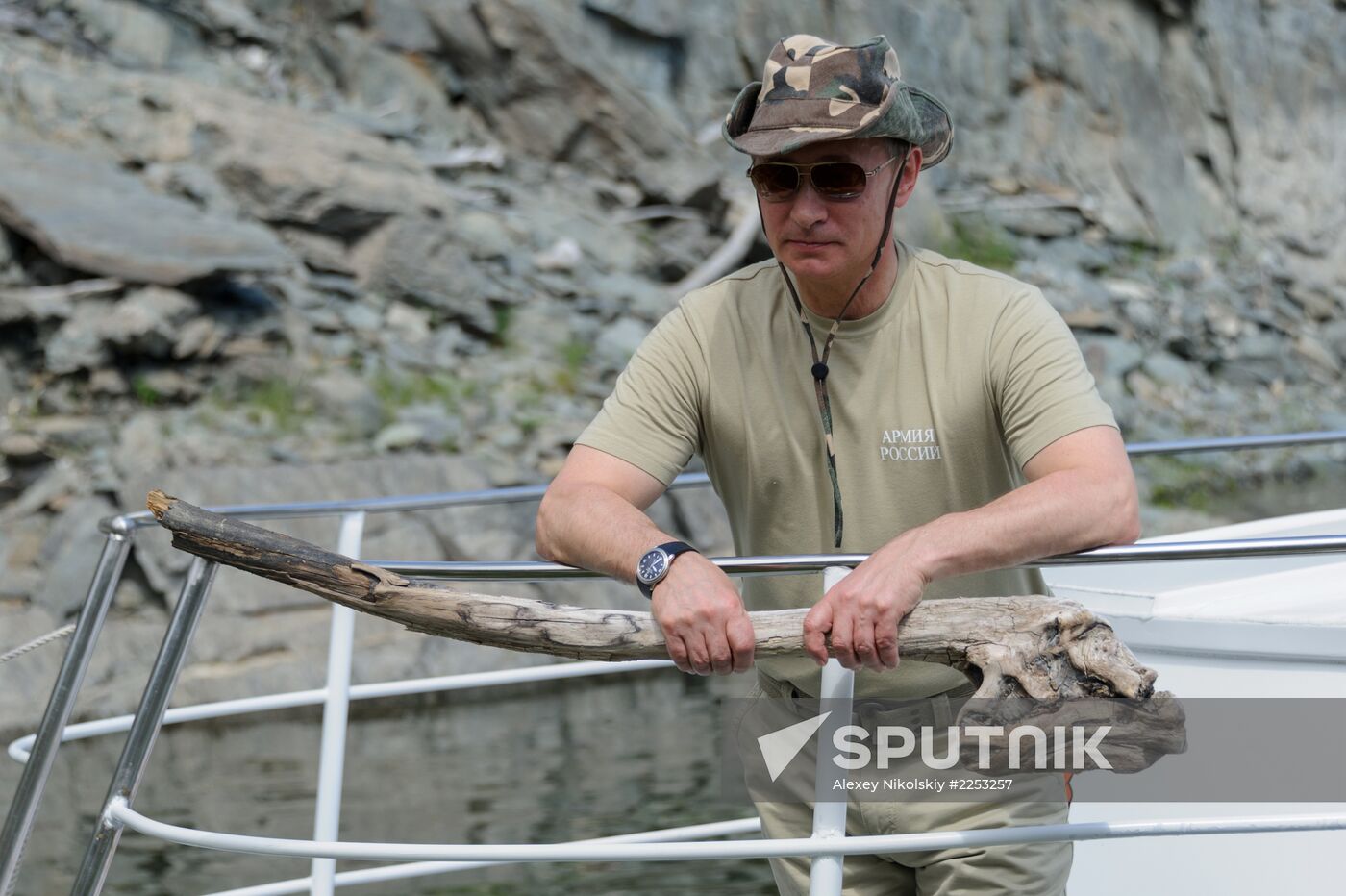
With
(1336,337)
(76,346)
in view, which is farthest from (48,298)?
(1336,337)

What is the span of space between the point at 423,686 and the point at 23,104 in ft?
37.6

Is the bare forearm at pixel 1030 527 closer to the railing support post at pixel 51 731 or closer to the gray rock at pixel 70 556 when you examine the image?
the railing support post at pixel 51 731

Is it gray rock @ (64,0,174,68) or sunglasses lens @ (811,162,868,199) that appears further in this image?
gray rock @ (64,0,174,68)

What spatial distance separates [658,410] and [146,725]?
80 centimetres

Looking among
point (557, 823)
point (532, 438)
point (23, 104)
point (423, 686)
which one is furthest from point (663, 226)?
point (423, 686)

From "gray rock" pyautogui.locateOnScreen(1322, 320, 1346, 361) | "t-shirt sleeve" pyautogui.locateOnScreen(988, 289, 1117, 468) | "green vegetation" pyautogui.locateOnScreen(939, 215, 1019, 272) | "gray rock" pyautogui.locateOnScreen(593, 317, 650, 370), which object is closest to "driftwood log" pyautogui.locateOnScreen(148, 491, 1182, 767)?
"t-shirt sleeve" pyautogui.locateOnScreen(988, 289, 1117, 468)

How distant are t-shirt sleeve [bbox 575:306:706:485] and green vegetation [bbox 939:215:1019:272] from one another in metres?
A: 15.3

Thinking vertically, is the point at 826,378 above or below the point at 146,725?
above

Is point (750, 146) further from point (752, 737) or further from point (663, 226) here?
point (663, 226)

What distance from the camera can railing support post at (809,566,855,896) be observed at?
5.50ft

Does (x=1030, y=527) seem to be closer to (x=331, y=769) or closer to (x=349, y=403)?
(x=331, y=769)

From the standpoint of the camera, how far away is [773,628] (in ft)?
5.70

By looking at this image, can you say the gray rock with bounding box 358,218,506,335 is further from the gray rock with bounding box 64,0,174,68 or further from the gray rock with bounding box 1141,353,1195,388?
the gray rock with bounding box 1141,353,1195,388

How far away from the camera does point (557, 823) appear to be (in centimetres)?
677
